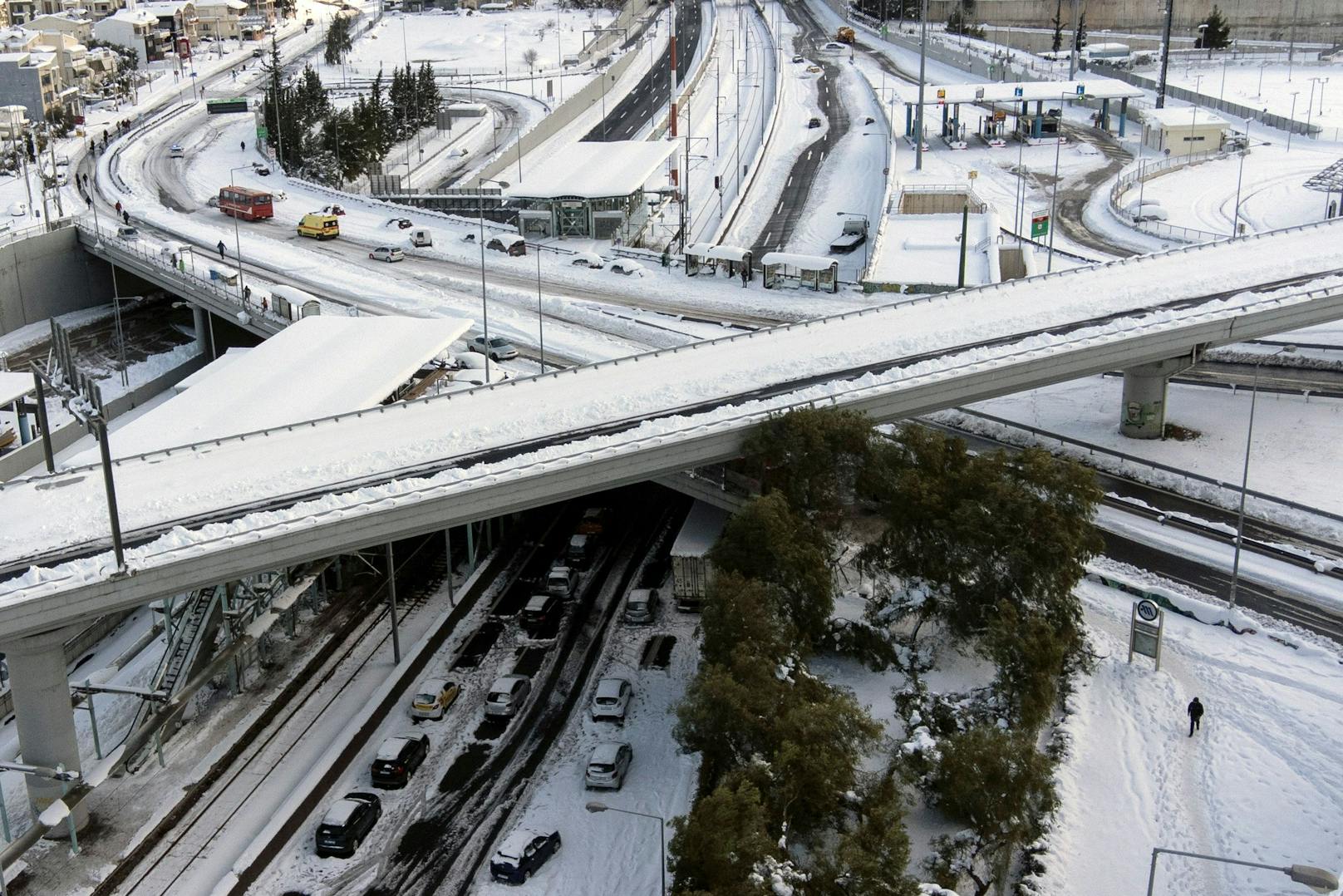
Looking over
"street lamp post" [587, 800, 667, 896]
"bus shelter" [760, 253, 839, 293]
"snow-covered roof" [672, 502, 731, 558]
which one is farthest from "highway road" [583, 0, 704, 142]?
"street lamp post" [587, 800, 667, 896]

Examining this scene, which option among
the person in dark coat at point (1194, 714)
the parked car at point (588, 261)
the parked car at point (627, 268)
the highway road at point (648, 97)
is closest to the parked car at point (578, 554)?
the person in dark coat at point (1194, 714)

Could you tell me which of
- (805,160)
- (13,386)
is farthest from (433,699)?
(805,160)

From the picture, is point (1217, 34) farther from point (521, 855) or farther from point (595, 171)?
point (521, 855)

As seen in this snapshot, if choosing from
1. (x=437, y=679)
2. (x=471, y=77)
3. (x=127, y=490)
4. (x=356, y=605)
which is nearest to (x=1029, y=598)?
(x=437, y=679)

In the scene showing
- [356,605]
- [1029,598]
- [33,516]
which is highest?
[33,516]

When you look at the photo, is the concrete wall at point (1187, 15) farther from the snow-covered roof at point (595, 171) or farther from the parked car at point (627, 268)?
the parked car at point (627, 268)

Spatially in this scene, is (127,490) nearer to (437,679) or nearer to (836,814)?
(437,679)
